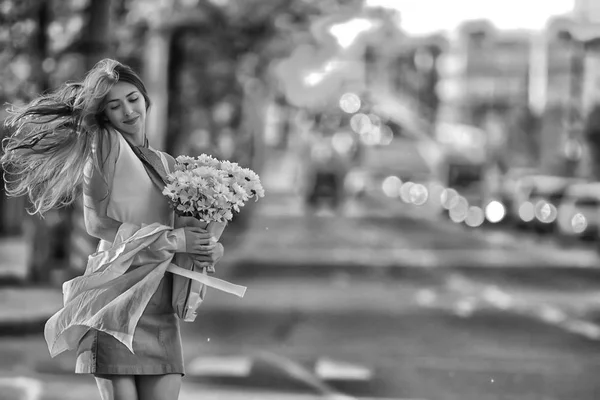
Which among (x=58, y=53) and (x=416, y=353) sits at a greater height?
(x=58, y=53)

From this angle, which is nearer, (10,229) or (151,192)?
(151,192)

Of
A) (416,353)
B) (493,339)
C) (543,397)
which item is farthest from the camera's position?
(493,339)

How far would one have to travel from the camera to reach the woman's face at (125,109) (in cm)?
486

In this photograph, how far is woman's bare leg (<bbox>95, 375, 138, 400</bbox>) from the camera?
15.5 ft

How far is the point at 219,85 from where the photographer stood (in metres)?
36.3

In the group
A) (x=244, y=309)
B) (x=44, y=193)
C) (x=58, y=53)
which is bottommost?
(x=244, y=309)

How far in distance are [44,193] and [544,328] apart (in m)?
11.4

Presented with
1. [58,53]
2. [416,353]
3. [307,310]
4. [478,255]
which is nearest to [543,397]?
[416,353]

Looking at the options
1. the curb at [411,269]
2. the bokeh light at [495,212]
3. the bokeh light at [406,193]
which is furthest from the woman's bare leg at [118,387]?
the bokeh light at [406,193]

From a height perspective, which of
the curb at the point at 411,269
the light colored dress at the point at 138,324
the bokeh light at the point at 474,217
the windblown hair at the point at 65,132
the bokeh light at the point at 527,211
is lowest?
the curb at the point at 411,269

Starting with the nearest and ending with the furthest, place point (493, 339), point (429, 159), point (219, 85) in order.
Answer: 1. point (493, 339)
2. point (219, 85)
3. point (429, 159)

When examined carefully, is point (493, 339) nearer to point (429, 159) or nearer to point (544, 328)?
point (544, 328)

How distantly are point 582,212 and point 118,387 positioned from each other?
33777mm

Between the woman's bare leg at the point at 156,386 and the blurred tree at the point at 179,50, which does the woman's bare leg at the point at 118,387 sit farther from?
the blurred tree at the point at 179,50
